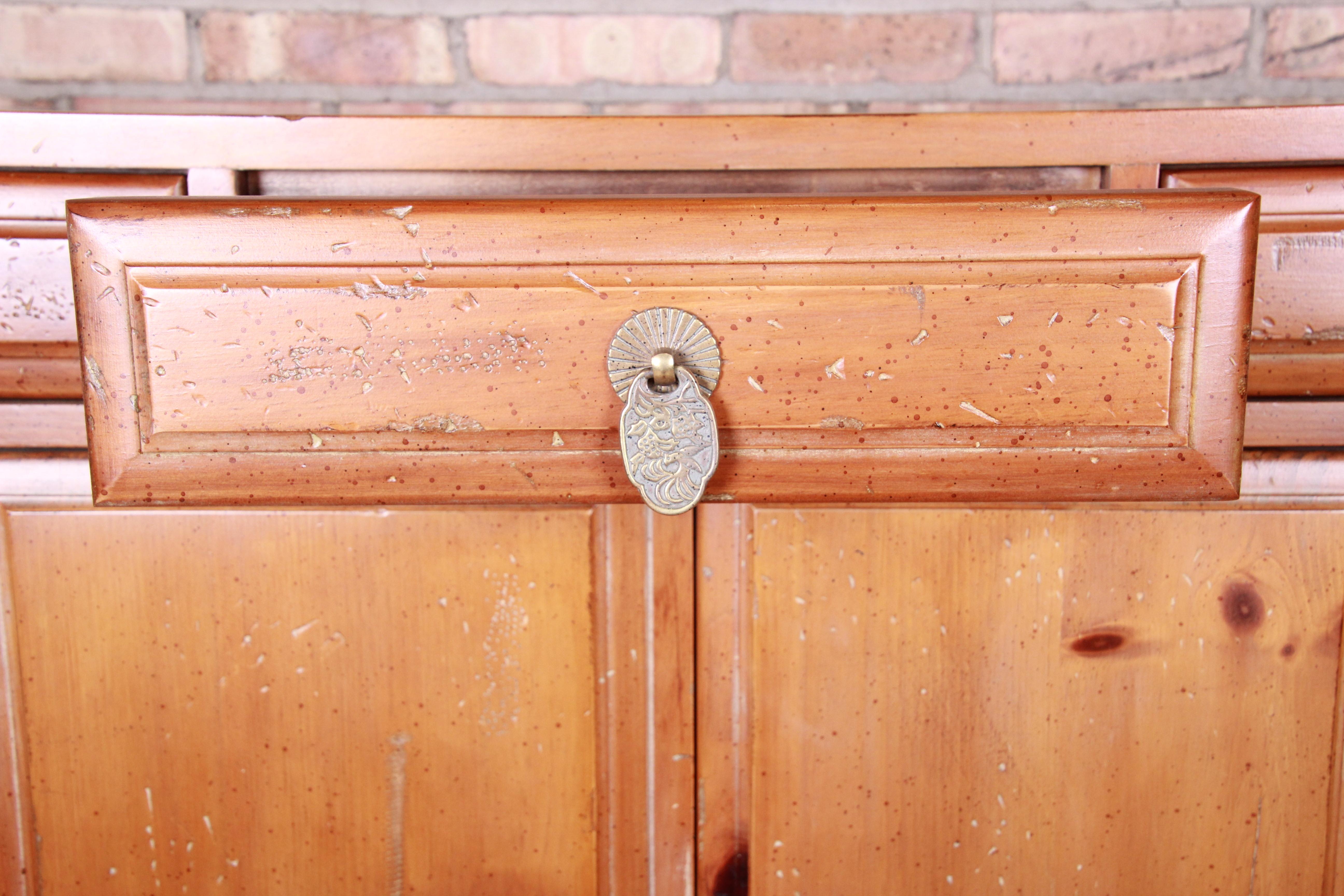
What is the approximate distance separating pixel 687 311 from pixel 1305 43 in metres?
0.84

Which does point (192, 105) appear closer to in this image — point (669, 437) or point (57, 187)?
point (57, 187)

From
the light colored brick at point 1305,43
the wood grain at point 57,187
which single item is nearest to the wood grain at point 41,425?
the wood grain at point 57,187

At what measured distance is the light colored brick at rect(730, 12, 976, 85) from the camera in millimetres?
716

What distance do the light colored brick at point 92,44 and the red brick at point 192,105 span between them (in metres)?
0.02

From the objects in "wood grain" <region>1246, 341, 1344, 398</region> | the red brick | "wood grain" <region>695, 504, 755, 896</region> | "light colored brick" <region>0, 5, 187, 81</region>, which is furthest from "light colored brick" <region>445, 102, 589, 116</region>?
"wood grain" <region>1246, 341, 1344, 398</region>

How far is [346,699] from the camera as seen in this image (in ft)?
1.48

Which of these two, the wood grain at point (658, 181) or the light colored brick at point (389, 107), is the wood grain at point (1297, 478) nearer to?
the wood grain at point (658, 181)

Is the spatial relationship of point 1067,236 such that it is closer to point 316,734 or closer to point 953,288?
point 953,288

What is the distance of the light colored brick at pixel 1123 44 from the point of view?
0.71 m

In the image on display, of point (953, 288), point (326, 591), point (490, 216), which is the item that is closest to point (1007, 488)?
point (953, 288)

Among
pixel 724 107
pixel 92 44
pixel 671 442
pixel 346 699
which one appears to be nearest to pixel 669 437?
pixel 671 442

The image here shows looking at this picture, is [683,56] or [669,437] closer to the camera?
[669,437]

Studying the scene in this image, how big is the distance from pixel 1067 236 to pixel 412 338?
0.34 m

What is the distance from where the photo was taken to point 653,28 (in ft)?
2.35
